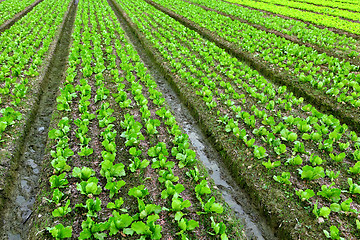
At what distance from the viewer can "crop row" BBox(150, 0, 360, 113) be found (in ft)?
25.4

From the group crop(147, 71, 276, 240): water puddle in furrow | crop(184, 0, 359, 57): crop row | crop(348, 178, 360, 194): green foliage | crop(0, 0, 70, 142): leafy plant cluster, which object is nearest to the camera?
crop(348, 178, 360, 194): green foliage

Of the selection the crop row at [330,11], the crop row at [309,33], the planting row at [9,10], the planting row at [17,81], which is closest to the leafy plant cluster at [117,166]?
the planting row at [17,81]

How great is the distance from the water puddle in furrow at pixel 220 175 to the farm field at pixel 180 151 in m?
0.03

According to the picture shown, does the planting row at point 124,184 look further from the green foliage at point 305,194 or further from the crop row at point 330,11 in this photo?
the crop row at point 330,11

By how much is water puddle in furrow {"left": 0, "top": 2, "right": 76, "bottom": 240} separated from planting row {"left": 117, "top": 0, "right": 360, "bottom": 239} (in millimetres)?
4389

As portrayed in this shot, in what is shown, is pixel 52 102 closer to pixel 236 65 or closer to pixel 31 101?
pixel 31 101

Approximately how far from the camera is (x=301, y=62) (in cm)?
973

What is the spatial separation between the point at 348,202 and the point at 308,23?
55.8 ft

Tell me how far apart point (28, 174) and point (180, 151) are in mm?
3450

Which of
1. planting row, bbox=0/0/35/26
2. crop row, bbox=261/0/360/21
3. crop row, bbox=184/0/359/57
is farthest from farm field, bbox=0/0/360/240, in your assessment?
crop row, bbox=261/0/360/21

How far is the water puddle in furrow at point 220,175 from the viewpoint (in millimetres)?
4211

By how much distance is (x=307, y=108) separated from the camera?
21.8 ft

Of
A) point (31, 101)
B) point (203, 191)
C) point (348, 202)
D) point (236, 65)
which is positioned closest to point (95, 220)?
point (203, 191)

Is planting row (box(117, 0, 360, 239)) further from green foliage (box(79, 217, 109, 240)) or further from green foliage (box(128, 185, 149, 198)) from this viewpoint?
green foliage (box(79, 217, 109, 240))
